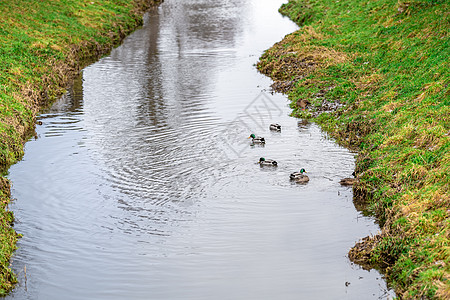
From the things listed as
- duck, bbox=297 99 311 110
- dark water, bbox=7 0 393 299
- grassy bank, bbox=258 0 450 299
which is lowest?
dark water, bbox=7 0 393 299

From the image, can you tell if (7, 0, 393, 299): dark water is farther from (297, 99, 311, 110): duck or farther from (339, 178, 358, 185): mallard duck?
(297, 99, 311, 110): duck

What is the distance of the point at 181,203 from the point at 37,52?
2123cm

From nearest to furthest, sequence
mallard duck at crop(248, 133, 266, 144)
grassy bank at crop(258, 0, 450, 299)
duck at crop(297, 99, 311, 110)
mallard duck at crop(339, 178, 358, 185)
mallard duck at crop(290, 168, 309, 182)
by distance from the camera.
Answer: grassy bank at crop(258, 0, 450, 299) < mallard duck at crop(339, 178, 358, 185) < mallard duck at crop(290, 168, 309, 182) < mallard duck at crop(248, 133, 266, 144) < duck at crop(297, 99, 311, 110)

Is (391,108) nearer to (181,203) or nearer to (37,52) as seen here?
(181,203)

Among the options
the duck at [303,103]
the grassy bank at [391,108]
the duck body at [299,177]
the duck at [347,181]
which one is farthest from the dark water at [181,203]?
the duck at [303,103]

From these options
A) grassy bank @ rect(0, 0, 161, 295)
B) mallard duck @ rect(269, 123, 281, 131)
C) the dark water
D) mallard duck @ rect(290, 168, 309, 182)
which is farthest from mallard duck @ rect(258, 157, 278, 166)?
grassy bank @ rect(0, 0, 161, 295)

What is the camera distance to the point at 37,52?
37.8m

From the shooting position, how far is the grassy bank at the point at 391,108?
16.2m

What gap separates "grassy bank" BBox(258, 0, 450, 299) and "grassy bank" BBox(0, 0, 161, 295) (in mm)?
10344

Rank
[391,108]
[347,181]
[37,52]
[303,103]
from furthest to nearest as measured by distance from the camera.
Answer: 1. [37,52]
2. [303,103]
3. [391,108]
4. [347,181]

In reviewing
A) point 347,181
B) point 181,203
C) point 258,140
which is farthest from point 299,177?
point 258,140

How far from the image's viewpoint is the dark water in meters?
16.3

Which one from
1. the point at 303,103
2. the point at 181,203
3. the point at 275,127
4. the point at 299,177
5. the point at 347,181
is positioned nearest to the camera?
the point at 181,203

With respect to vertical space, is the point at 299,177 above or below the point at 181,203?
above
